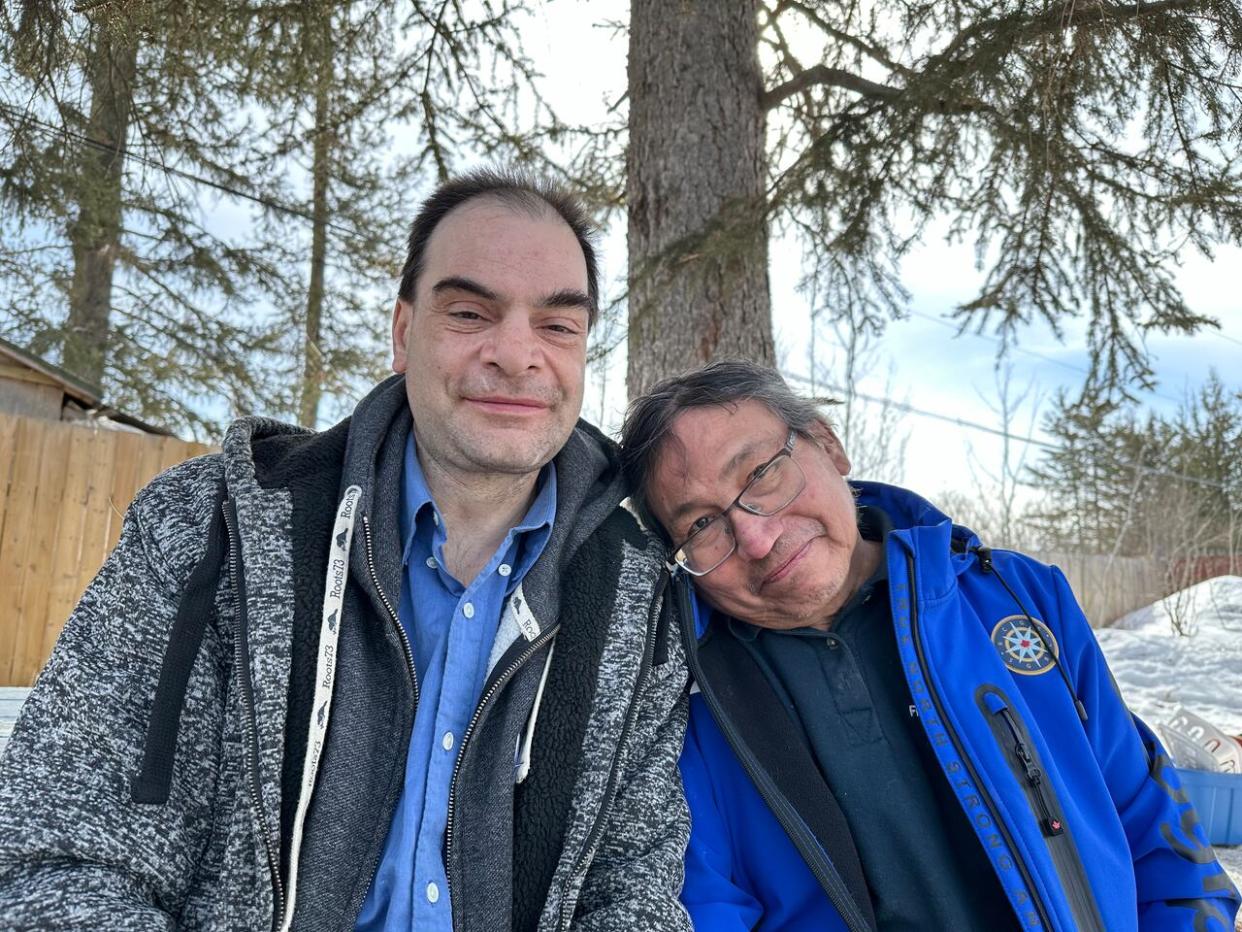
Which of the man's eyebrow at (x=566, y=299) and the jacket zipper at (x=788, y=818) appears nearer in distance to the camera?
the jacket zipper at (x=788, y=818)

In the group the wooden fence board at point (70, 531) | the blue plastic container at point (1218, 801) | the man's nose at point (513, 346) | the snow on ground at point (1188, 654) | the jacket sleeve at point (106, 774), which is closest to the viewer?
the jacket sleeve at point (106, 774)

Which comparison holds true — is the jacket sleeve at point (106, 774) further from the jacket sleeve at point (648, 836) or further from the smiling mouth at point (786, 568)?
the smiling mouth at point (786, 568)

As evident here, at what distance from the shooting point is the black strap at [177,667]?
1.57 metres

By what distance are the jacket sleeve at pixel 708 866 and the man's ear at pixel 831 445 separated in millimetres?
726

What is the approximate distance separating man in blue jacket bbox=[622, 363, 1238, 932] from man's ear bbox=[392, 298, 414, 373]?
0.60 metres

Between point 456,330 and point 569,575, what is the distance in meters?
0.58

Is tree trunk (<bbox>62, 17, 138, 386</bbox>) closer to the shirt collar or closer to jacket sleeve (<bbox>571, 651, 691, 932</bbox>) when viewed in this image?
the shirt collar

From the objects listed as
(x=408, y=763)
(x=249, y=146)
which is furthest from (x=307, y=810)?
(x=249, y=146)

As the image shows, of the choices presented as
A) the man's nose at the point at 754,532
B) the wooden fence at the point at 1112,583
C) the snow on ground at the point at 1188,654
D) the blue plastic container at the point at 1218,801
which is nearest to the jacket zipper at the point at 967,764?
the man's nose at the point at 754,532

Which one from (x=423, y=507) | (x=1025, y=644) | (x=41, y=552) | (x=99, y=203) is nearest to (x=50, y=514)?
(x=41, y=552)

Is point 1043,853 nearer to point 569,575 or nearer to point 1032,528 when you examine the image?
point 569,575

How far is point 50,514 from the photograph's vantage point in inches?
307

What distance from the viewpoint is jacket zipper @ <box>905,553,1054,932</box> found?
167 cm

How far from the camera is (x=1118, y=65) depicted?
3.48 m
